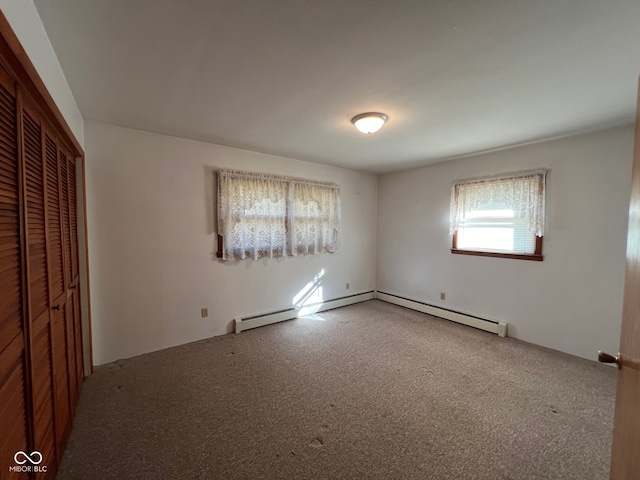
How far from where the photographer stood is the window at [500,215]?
3031 mm

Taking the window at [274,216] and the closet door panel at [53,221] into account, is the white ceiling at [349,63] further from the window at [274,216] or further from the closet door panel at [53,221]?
the window at [274,216]

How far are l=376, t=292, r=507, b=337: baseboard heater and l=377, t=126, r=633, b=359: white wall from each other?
0.10 meters

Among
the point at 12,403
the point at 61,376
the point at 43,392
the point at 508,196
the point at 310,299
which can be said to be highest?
the point at 508,196

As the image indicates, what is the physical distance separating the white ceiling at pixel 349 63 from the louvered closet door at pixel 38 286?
1.94 ft

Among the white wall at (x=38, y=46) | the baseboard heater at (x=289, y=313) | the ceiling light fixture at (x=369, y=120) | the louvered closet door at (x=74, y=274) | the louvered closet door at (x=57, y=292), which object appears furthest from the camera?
the baseboard heater at (x=289, y=313)

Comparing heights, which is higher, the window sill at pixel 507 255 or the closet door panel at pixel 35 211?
Result: the closet door panel at pixel 35 211

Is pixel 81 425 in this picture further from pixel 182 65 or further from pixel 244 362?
pixel 182 65

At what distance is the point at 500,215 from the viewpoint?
11.1 feet

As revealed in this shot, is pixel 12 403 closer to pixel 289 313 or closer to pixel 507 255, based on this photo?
pixel 289 313

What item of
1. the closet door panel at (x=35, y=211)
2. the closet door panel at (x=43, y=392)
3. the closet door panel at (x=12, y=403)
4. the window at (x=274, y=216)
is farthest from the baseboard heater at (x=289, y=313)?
the closet door panel at (x=12, y=403)

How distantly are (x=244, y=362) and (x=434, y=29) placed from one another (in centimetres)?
293

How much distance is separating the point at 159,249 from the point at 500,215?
13.3ft

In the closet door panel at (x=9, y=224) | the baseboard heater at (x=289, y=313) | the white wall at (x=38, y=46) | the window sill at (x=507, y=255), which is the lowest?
the baseboard heater at (x=289, y=313)

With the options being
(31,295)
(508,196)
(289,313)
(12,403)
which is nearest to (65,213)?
(31,295)
